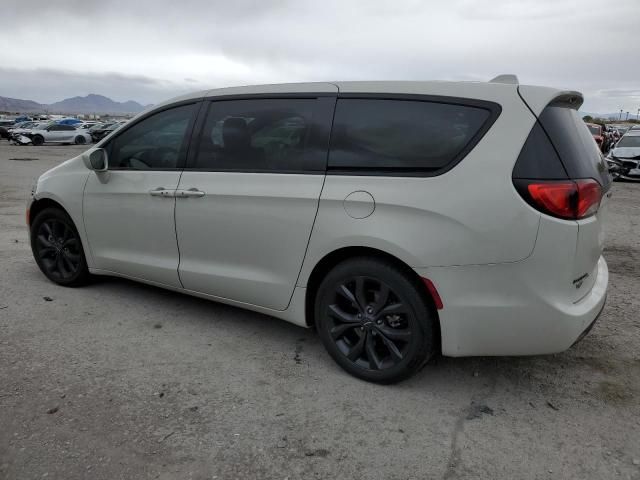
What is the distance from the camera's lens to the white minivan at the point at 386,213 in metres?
2.61

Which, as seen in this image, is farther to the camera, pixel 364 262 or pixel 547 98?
pixel 364 262

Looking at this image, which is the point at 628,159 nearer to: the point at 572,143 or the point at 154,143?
Answer: the point at 572,143

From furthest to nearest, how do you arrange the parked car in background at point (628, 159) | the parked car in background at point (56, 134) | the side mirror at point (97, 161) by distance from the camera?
1. the parked car in background at point (56, 134)
2. the parked car in background at point (628, 159)
3. the side mirror at point (97, 161)

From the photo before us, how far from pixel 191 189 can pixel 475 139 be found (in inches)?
77.0

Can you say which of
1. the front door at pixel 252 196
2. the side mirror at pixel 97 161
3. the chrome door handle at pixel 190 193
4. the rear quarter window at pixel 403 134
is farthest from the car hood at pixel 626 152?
the side mirror at pixel 97 161

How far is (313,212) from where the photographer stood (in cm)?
310

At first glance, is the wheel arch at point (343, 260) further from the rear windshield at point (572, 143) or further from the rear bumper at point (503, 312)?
the rear windshield at point (572, 143)

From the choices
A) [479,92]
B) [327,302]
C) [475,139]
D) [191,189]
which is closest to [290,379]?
[327,302]

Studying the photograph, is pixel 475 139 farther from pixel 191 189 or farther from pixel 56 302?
pixel 56 302

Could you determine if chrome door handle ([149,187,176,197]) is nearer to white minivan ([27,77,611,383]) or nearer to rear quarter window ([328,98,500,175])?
white minivan ([27,77,611,383])

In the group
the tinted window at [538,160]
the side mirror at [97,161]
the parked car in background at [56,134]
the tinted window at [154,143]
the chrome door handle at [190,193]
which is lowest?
the parked car in background at [56,134]

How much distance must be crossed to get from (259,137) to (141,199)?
3.75ft

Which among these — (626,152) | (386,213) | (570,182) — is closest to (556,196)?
(570,182)

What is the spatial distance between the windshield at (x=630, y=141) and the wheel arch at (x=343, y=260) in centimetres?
1554
